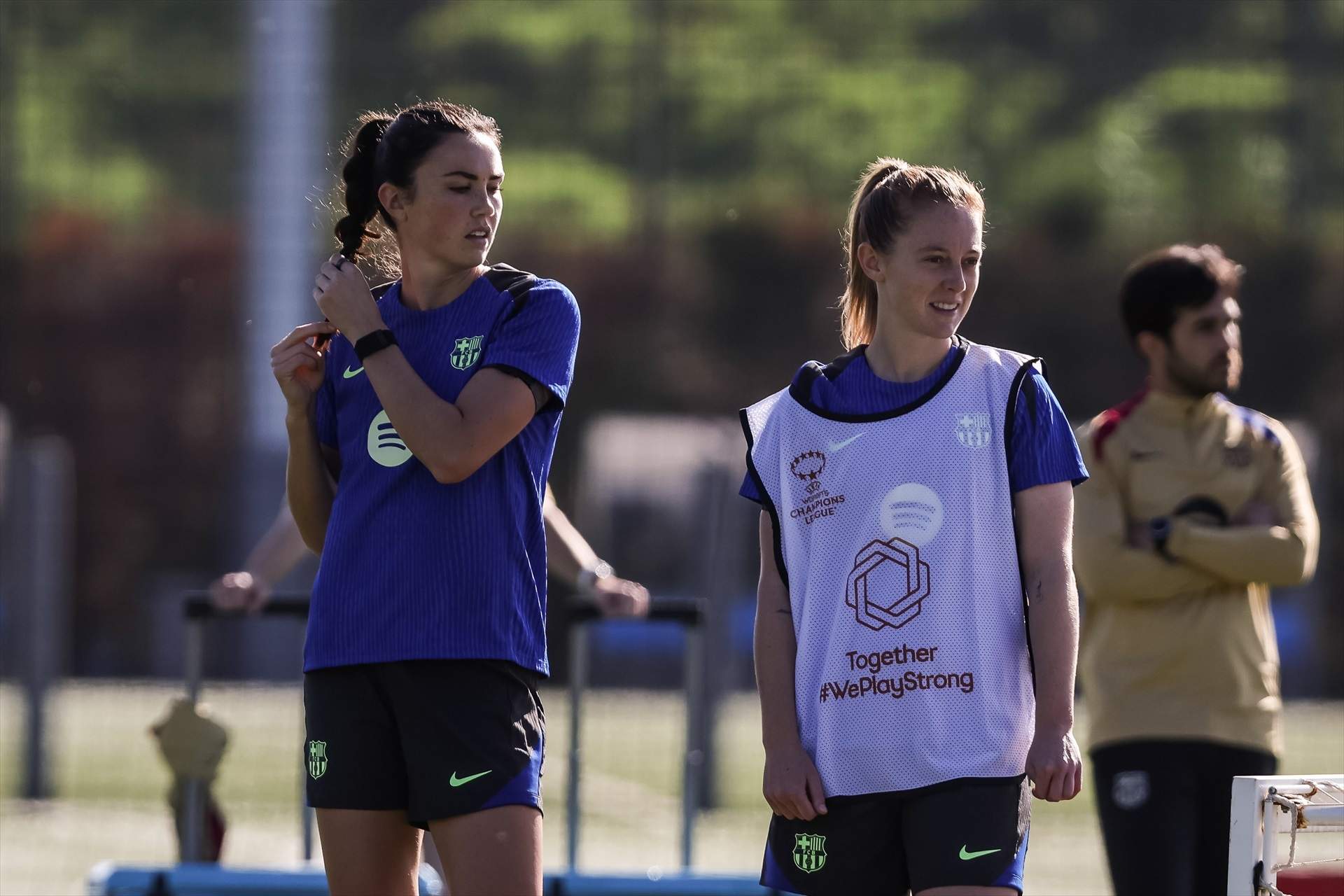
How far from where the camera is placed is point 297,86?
1728cm

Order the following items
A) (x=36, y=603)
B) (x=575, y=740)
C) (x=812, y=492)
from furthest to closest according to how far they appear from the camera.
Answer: (x=36, y=603), (x=575, y=740), (x=812, y=492)

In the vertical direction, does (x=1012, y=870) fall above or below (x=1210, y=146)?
below

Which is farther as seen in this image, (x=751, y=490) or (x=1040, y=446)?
(x=751, y=490)

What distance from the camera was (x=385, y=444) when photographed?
3.31 m

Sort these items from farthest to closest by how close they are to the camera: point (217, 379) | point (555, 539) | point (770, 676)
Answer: point (217, 379), point (555, 539), point (770, 676)

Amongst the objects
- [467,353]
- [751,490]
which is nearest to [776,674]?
[751,490]

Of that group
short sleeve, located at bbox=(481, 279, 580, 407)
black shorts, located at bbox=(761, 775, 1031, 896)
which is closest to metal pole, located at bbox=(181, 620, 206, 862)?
short sleeve, located at bbox=(481, 279, 580, 407)

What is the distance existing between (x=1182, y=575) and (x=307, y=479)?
1.96m

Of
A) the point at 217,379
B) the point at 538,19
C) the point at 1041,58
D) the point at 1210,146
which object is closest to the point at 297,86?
the point at 217,379

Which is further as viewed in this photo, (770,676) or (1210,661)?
(1210,661)

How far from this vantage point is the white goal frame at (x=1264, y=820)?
319cm

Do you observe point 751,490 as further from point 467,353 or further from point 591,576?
point 591,576

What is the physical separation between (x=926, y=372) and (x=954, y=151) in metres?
23.7

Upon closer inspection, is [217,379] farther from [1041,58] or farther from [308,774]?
[308,774]
